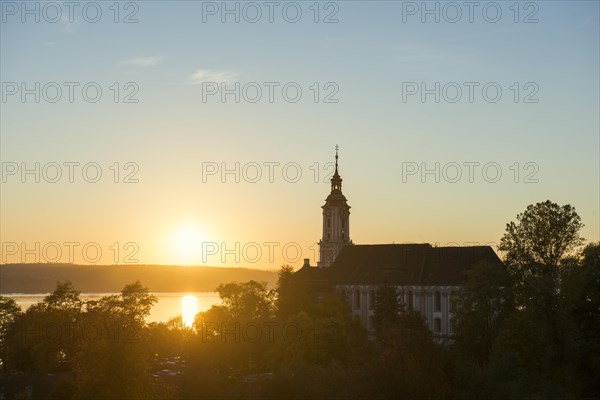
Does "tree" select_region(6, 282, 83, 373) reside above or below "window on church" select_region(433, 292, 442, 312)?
below

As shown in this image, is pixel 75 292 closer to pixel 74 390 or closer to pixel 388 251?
pixel 74 390

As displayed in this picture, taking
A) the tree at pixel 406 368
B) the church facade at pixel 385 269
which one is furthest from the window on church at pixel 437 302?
the tree at pixel 406 368

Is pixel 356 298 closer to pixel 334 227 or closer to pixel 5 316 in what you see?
pixel 334 227

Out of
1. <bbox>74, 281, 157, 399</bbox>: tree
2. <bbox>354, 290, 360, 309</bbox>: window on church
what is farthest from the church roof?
<bbox>74, 281, 157, 399</bbox>: tree

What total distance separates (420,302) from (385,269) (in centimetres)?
723

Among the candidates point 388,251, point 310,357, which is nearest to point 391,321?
point 310,357

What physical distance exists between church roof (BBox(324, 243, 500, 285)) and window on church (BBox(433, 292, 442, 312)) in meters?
1.44

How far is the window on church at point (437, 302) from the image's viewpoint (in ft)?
372

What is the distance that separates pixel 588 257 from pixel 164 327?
55.5 metres

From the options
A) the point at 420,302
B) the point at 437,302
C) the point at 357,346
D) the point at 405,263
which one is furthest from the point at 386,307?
the point at 405,263

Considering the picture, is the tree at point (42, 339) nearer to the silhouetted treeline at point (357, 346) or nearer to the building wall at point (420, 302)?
the silhouetted treeline at point (357, 346)

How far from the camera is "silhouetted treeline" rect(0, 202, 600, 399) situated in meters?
62.4

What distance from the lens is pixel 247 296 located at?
11975 cm

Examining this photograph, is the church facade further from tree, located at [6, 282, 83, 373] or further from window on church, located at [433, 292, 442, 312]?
tree, located at [6, 282, 83, 373]
